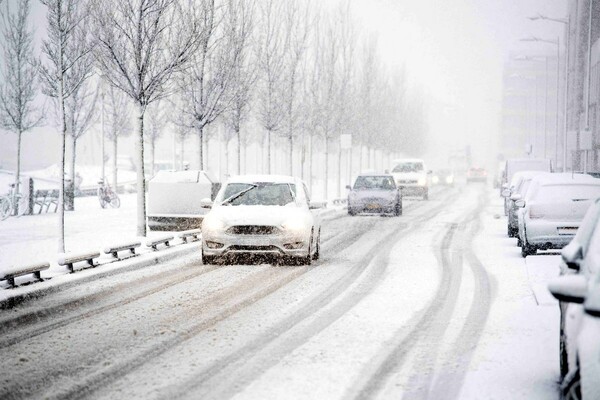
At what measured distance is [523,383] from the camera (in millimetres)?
6352

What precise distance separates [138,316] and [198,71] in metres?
18.9

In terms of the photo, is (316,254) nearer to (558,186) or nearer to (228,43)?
(558,186)

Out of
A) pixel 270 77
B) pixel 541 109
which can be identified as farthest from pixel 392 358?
pixel 541 109

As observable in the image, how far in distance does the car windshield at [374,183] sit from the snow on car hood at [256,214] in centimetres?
1566

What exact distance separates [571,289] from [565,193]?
11.5m

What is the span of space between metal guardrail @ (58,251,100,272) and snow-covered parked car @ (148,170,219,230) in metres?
7.18

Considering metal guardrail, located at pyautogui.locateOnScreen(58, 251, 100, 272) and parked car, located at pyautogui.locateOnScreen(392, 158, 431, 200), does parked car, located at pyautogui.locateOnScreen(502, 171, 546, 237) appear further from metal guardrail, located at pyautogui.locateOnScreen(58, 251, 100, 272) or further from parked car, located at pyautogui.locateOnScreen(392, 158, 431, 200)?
parked car, located at pyautogui.locateOnScreen(392, 158, 431, 200)

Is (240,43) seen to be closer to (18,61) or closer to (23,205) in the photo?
(23,205)

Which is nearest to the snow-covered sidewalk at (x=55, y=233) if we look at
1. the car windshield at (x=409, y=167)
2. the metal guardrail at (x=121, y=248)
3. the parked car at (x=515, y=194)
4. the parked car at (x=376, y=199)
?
the metal guardrail at (x=121, y=248)

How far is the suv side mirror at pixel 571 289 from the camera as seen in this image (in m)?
4.57

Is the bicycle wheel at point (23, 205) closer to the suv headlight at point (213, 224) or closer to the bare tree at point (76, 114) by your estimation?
the bare tree at point (76, 114)

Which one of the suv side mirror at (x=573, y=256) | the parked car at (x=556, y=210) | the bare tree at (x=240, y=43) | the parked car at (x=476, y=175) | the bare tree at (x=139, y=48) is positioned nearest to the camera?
the suv side mirror at (x=573, y=256)

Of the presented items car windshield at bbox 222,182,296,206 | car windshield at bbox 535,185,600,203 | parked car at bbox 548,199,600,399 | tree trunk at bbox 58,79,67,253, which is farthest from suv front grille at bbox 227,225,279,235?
parked car at bbox 548,199,600,399

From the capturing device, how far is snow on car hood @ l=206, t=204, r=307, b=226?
14320mm
